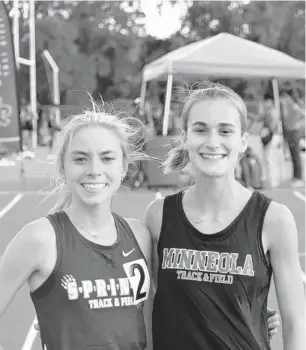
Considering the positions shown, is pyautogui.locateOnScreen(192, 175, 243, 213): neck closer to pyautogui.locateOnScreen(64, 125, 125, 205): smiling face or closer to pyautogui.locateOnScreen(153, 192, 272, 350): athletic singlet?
pyautogui.locateOnScreen(153, 192, 272, 350): athletic singlet

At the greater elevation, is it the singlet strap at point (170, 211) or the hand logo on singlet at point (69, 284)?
the singlet strap at point (170, 211)

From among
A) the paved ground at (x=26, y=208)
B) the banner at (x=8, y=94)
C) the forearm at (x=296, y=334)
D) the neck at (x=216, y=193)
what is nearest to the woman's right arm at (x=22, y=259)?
the neck at (x=216, y=193)

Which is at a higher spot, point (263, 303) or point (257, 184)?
point (263, 303)

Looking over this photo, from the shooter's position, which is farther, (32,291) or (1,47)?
(1,47)

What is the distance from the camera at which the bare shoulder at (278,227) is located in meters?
2.17

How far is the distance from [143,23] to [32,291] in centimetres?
3350

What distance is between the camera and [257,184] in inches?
515

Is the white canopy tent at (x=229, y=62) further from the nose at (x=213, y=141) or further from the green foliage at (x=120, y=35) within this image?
the green foliage at (x=120, y=35)

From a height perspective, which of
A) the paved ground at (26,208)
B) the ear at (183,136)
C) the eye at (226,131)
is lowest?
the paved ground at (26,208)

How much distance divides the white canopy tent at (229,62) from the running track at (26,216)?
2.37m

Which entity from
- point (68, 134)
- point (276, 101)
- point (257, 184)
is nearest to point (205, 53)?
point (257, 184)

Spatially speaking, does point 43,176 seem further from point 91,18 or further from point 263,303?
point 91,18

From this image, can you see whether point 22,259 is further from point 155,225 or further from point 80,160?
point 155,225

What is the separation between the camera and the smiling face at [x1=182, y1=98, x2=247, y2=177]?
2283 millimetres
